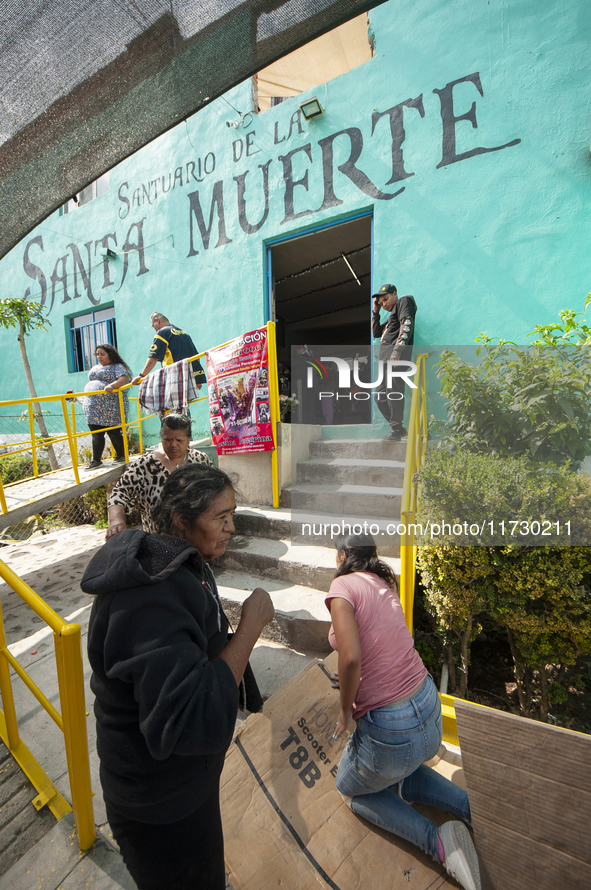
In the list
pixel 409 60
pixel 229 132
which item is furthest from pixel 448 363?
pixel 229 132

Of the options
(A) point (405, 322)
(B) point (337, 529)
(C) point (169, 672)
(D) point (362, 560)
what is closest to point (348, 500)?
(B) point (337, 529)

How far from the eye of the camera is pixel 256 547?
12.5ft

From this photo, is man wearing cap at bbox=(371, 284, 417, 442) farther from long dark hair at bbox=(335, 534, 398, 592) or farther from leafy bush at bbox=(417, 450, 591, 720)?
long dark hair at bbox=(335, 534, 398, 592)

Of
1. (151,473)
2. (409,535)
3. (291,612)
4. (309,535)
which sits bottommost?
(291,612)

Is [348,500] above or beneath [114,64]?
beneath

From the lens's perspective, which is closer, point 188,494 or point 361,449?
point 188,494

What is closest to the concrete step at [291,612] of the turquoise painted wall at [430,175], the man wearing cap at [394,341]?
the man wearing cap at [394,341]

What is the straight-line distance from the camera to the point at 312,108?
18.0 feet

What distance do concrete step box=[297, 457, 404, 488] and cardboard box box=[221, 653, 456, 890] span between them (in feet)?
7.57

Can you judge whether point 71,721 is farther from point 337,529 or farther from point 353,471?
point 353,471

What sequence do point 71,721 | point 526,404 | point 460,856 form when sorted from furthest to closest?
1. point 526,404
2. point 71,721
3. point 460,856

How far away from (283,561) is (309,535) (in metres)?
0.42

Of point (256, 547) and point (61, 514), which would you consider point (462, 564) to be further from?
point (61, 514)

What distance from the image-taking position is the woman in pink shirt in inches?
63.6
